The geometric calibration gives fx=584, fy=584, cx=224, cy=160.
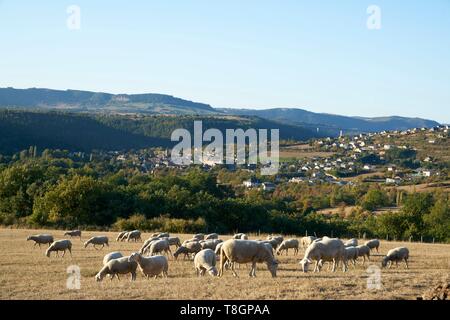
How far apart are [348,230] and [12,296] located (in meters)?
46.3

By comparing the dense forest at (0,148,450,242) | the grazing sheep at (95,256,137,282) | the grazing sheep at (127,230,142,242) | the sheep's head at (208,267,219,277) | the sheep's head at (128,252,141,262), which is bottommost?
the dense forest at (0,148,450,242)

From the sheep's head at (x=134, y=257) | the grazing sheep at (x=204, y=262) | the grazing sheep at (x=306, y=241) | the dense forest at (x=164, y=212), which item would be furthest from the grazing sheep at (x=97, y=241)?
the dense forest at (x=164, y=212)

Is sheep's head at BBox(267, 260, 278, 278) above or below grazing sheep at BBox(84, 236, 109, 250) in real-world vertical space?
above

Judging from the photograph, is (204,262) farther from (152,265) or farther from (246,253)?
(152,265)

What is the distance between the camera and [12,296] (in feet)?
47.8

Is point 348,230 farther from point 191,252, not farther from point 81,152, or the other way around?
point 81,152

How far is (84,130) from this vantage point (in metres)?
145

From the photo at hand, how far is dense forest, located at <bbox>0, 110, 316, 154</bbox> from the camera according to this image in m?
122

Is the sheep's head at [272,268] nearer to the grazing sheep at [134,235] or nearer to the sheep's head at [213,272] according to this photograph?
the sheep's head at [213,272]

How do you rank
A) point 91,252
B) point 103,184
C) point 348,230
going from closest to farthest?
1. point 91,252
2. point 348,230
3. point 103,184

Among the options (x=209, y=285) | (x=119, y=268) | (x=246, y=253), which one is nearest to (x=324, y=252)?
(x=246, y=253)

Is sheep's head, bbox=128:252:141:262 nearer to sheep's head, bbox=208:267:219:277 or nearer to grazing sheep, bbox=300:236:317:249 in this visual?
sheep's head, bbox=208:267:219:277

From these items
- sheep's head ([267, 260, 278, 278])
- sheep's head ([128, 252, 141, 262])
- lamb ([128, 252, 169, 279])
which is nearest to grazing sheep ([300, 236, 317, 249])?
sheep's head ([267, 260, 278, 278])

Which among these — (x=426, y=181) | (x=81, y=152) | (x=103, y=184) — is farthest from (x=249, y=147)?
(x=103, y=184)
